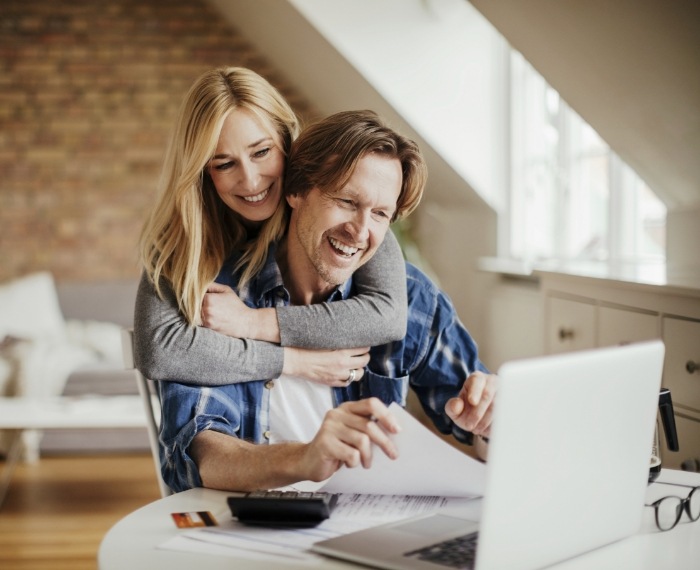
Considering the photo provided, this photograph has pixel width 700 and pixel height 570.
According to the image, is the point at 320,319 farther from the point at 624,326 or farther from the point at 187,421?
the point at 624,326

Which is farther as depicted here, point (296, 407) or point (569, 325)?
point (569, 325)

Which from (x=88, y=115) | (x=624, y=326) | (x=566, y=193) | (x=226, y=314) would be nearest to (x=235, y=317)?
(x=226, y=314)

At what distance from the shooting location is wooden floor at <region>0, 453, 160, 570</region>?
290 cm

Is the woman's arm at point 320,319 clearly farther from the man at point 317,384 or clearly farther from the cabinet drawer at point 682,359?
the cabinet drawer at point 682,359

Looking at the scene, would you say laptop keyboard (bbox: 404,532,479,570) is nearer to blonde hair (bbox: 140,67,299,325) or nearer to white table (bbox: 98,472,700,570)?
white table (bbox: 98,472,700,570)

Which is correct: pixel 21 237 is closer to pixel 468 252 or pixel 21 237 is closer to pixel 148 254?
pixel 468 252

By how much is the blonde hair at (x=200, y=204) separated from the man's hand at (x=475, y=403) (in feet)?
1.47

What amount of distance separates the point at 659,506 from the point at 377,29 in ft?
10.4

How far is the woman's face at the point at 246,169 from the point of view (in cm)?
154

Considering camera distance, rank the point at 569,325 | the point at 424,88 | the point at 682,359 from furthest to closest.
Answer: the point at 424,88, the point at 569,325, the point at 682,359

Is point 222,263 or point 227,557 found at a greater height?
point 222,263

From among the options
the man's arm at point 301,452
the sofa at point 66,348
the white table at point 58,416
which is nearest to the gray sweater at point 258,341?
the man's arm at point 301,452

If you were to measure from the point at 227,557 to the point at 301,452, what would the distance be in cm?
21

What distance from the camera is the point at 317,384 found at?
1.48 metres
